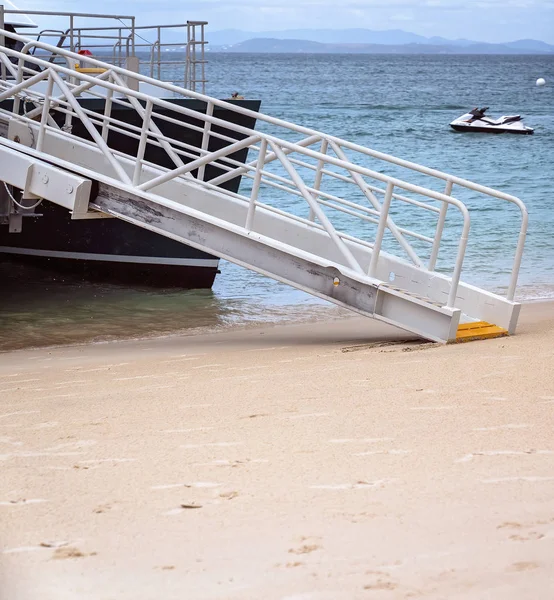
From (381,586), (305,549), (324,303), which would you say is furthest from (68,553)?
(324,303)

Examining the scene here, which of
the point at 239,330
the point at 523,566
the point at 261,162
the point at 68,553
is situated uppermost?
the point at 261,162

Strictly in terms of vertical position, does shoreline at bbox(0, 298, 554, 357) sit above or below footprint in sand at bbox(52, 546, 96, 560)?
below

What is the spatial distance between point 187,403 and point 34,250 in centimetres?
722

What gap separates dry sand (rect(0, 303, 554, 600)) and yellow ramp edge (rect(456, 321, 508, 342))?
77cm

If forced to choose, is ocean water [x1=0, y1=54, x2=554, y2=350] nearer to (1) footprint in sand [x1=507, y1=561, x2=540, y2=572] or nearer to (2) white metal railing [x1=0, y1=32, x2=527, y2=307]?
(2) white metal railing [x1=0, y1=32, x2=527, y2=307]

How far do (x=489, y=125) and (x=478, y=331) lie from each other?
35.5m

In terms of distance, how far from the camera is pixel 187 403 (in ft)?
15.1

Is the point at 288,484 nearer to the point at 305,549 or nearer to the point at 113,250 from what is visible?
the point at 305,549

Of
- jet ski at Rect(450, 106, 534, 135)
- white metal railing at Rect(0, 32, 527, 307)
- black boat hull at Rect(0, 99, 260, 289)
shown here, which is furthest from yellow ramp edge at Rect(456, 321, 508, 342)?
jet ski at Rect(450, 106, 534, 135)

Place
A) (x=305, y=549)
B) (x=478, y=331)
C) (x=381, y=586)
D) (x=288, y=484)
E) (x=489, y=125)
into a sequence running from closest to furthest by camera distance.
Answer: (x=381, y=586) < (x=305, y=549) < (x=288, y=484) < (x=478, y=331) < (x=489, y=125)

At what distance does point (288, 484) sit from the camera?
10.9 feet

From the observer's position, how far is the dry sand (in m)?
2.62

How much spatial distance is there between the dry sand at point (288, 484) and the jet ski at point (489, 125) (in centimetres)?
3563

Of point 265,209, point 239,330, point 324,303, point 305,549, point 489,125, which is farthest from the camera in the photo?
point 489,125
